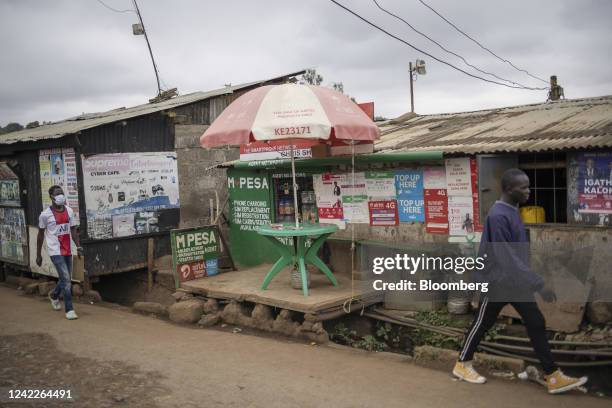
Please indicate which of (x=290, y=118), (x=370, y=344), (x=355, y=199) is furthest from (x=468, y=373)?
(x=355, y=199)

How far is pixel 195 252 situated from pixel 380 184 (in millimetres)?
3359

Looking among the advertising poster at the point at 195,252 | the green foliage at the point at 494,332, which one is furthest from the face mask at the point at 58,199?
the green foliage at the point at 494,332

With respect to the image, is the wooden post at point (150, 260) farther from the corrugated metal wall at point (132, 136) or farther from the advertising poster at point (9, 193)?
the advertising poster at point (9, 193)

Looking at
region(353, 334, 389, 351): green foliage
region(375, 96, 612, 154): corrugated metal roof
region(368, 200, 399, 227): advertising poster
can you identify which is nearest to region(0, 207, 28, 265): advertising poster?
region(368, 200, 399, 227): advertising poster

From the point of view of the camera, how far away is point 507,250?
5.22 meters

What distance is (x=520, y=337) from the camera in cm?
702

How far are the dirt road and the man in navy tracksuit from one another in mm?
443

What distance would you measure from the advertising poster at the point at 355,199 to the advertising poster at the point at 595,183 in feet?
10.6

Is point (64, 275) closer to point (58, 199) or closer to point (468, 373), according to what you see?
point (58, 199)

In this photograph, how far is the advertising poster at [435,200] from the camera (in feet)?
27.4

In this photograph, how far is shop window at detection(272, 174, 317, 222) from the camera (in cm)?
1025

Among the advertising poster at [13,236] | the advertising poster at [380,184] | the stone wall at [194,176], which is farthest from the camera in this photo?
the advertising poster at [13,236]

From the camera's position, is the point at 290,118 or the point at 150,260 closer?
the point at 290,118

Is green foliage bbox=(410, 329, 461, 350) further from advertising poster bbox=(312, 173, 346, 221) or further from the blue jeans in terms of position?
the blue jeans
